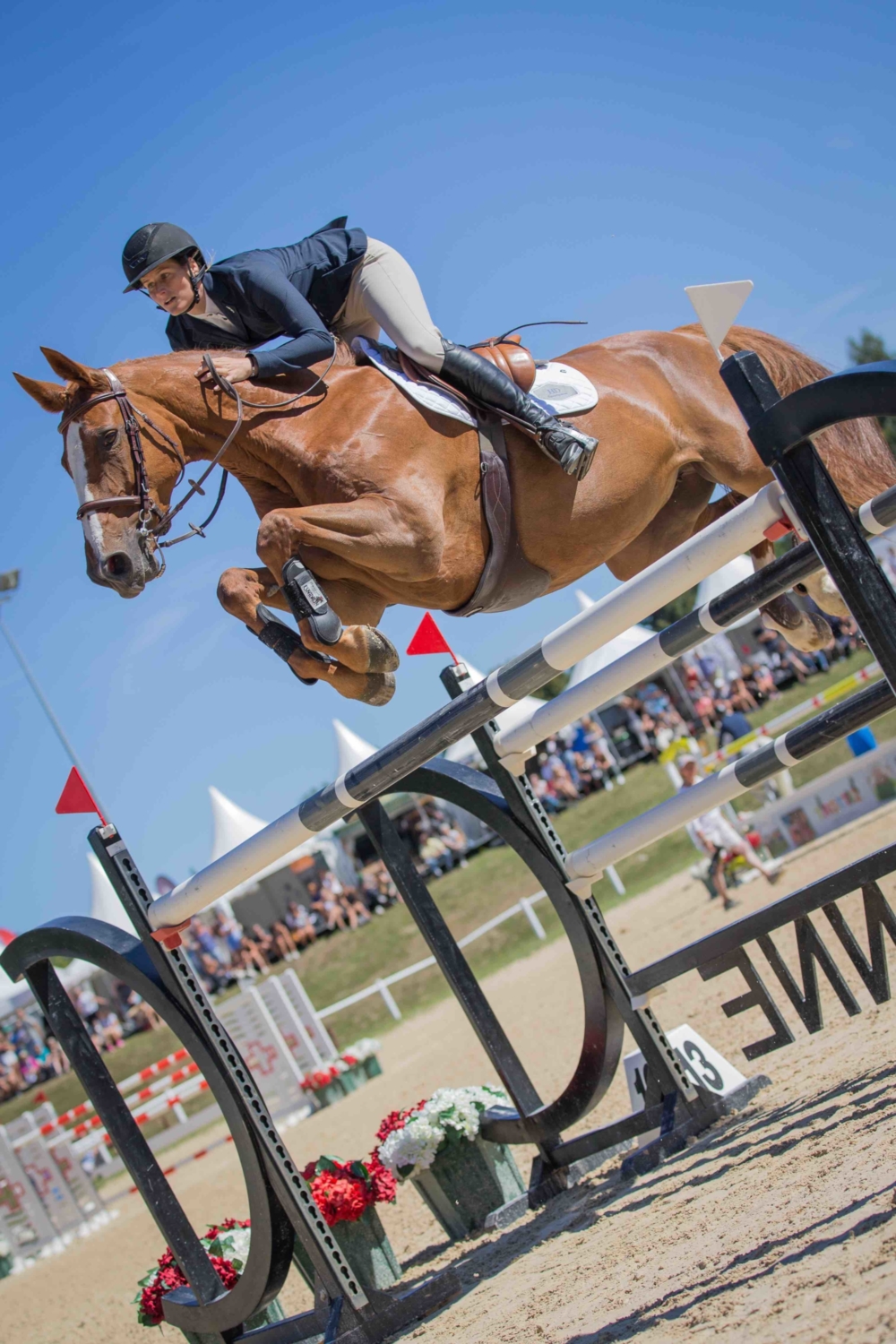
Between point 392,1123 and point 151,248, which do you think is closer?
point 151,248

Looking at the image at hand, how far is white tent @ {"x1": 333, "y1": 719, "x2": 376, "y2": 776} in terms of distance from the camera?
20000mm

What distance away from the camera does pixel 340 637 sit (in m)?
3.12

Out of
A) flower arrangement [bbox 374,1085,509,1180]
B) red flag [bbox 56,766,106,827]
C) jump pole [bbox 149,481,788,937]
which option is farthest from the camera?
flower arrangement [bbox 374,1085,509,1180]

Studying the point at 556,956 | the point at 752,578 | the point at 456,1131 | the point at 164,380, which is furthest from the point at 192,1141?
the point at 752,578

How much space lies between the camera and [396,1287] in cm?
377

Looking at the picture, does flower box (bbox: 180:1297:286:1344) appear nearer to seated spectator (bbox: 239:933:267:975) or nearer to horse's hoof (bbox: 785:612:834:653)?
horse's hoof (bbox: 785:612:834:653)

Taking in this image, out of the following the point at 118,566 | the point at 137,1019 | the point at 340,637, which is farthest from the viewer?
the point at 137,1019

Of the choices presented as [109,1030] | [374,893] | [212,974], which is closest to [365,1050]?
[212,974]

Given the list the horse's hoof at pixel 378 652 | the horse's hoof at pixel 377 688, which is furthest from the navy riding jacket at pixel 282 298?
the horse's hoof at pixel 377 688

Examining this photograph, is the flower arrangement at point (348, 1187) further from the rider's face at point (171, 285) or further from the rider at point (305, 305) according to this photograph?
the rider's face at point (171, 285)

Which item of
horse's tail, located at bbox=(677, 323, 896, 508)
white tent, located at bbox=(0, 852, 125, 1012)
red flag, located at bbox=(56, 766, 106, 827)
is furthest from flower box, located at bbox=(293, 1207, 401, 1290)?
Result: white tent, located at bbox=(0, 852, 125, 1012)

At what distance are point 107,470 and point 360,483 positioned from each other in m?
0.75

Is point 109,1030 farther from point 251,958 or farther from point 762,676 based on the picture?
point 762,676

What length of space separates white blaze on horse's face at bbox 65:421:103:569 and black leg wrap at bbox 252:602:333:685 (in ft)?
1.63
